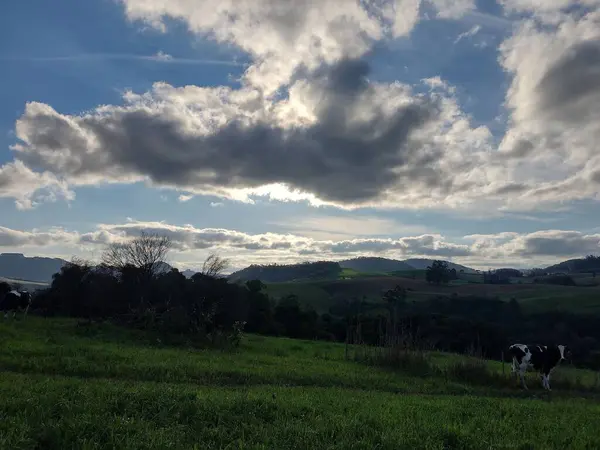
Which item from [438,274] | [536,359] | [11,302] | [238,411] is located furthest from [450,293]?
[238,411]

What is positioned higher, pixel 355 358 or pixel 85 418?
pixel 85 418

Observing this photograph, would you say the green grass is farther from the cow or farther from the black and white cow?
the black and white cow

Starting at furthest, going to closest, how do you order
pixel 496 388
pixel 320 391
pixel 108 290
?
pixel 108 290, pixel 496 388, pixel 320 391

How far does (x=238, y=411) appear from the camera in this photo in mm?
11039

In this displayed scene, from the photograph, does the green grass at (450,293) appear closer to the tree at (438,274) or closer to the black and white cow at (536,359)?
the tree at (438,274)

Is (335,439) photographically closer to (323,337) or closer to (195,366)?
(195,366)

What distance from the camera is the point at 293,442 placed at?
926cm

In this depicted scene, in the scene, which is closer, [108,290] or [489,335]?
[108,290]

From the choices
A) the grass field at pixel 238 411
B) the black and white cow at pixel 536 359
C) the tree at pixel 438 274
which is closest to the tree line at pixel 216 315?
the black and white cow at pixel 536 359

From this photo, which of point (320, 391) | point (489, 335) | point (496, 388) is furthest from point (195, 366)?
point (489, 335)

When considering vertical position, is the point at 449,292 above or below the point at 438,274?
below

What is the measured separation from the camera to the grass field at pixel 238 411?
888cm

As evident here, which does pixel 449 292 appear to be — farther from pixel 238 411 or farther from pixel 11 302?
pixel 238 411

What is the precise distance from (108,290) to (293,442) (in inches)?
1521
